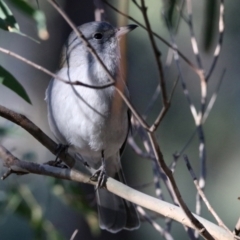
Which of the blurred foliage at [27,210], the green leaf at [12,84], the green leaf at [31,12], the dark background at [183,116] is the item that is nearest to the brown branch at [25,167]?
the green leaf at [12,84]

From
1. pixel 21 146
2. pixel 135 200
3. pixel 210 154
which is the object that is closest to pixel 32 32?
pixel 21 146

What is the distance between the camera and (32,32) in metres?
4.46

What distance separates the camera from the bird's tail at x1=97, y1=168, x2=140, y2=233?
327 centimetres

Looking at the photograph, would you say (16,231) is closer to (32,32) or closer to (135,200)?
(32,32)

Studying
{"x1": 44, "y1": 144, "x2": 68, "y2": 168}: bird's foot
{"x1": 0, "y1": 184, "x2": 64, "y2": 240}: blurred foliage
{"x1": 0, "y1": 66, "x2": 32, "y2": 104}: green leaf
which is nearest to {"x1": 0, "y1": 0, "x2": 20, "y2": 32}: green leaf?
{"x1": 0, "y1": 66, "x2": 32, "y2": 104}: green leaf

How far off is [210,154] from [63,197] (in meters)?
2.87

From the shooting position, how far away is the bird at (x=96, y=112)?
9.71 ft

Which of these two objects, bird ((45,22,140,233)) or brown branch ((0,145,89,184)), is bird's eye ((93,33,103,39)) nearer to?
bird ((45,22,140,233))

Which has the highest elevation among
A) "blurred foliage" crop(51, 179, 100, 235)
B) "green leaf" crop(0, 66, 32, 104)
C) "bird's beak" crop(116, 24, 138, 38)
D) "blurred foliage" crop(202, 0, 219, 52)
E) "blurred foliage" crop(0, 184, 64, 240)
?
"bird's beak" crop(116, 24, 138, 38)

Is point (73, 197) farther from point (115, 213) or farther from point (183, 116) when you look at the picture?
point (183, 116)

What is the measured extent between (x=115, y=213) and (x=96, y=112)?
71 centimetres

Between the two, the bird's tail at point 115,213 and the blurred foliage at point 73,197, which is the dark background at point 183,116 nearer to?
the bird's tail at point 115,213

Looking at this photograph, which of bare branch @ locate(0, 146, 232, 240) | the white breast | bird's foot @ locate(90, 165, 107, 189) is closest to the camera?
bare branch @ locate(0, 146, 232, 240)

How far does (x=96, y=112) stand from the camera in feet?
9.70
